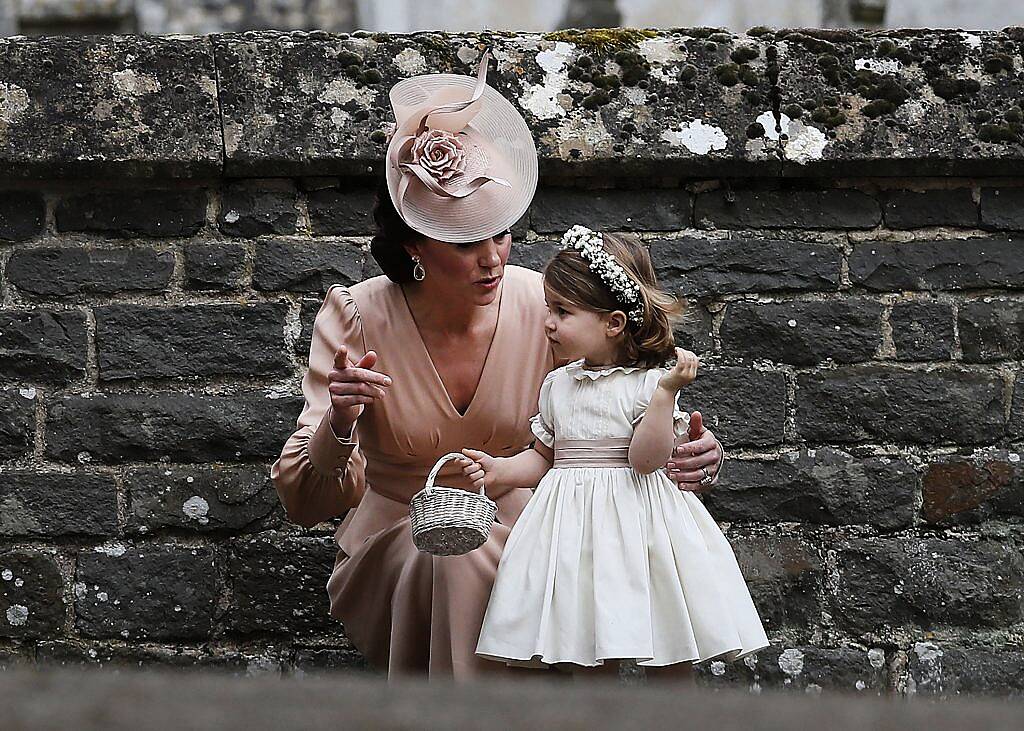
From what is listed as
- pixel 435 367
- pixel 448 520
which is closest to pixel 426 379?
pixel 435 367

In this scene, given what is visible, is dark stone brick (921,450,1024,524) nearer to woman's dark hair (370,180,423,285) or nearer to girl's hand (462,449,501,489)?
girl's hand (462,449,501,489)

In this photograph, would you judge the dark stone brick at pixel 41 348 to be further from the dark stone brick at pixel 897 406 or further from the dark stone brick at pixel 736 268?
the dark stone brick at pixel 897 406

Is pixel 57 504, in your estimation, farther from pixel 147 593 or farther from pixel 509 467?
pixel 509 467

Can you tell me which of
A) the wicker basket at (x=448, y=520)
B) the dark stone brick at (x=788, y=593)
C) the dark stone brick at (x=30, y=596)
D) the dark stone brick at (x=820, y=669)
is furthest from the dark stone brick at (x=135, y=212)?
the dark stone brick at (x=820, y=669)

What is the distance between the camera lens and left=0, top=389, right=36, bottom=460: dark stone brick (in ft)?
10.8

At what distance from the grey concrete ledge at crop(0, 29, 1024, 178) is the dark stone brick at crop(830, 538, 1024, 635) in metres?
0.93

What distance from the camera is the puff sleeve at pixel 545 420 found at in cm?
268

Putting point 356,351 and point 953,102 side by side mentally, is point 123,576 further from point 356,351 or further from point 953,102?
point 953,102

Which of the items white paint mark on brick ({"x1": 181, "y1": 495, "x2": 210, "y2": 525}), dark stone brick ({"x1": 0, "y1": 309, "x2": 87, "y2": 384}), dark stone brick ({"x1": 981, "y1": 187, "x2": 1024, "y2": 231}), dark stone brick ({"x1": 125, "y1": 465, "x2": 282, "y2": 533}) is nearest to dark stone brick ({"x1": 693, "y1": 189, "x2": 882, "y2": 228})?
dark stone brick ({"x1": 981, "y1": 187, "x2": 1024, "y2": 231})

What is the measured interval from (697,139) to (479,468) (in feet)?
3.72

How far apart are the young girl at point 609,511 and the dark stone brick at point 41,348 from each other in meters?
1.24

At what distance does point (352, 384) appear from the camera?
2.52 metres

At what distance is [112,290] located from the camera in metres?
3.31

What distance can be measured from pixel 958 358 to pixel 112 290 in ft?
6.74
